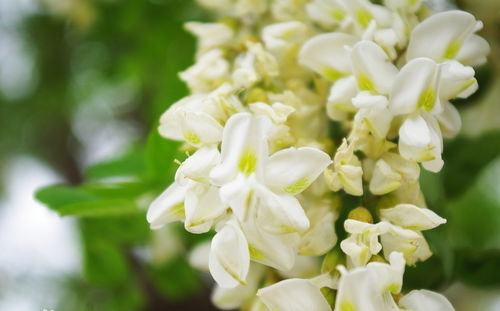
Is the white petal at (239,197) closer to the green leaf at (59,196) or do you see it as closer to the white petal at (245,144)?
the white petal at (245,144)

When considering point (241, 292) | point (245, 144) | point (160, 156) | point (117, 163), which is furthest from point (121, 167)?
point (245, 144)

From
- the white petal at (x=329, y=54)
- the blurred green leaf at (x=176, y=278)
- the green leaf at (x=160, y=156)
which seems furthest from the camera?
the blurred green leaf at (x=176, y=278)

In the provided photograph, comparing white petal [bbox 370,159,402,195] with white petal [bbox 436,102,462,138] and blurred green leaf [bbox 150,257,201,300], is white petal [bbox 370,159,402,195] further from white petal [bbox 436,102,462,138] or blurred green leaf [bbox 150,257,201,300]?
blurred green leaf [bbox 150,257,201,300]

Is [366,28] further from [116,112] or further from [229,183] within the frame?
[116,112]

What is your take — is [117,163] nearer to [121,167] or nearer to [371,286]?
[121,167]

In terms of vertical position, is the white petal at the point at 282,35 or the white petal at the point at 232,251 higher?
the white petal at the point at 282,35

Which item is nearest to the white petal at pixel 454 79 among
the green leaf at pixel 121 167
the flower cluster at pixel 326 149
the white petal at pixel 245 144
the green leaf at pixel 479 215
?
the flower cluster at pixel 326 149

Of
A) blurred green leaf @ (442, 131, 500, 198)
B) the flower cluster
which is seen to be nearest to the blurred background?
blurred green leaf @ (442, 131, 500, 198)
